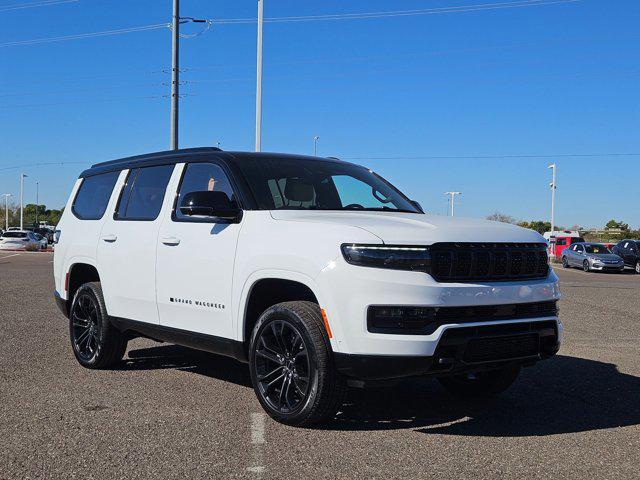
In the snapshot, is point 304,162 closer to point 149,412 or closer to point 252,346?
point 252,346

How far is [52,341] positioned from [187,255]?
3.72 meters

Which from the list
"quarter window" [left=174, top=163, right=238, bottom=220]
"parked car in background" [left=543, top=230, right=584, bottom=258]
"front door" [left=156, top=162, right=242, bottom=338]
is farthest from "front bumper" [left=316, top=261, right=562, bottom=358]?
"parked car in background" [left=543, top=230, right=584, bottom=258]

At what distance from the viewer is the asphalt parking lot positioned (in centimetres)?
393

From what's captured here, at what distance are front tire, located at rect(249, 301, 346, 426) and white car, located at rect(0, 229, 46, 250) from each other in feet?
143

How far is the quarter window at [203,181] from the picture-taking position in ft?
18.0

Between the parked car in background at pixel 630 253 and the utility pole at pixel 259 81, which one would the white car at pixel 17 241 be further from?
the parked car in background at pixel 630 253

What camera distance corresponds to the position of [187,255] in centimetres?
550

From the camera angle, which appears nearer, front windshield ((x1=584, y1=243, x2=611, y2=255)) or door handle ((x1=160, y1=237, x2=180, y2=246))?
door handle ((x1=160, y1=237, x2=180, y2=246))

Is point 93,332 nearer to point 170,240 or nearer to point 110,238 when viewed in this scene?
point 110,238

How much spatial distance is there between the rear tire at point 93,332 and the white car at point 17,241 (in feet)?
134

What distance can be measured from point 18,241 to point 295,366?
44.2m

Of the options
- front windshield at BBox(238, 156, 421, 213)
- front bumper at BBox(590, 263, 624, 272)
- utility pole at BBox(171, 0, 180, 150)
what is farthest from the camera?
front bumper at BBox(590, 263, 624, 272)

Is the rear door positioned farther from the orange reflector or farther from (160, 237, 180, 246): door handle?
the orange reflector

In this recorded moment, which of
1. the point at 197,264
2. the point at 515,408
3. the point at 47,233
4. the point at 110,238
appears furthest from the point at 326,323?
the point at 47,233
